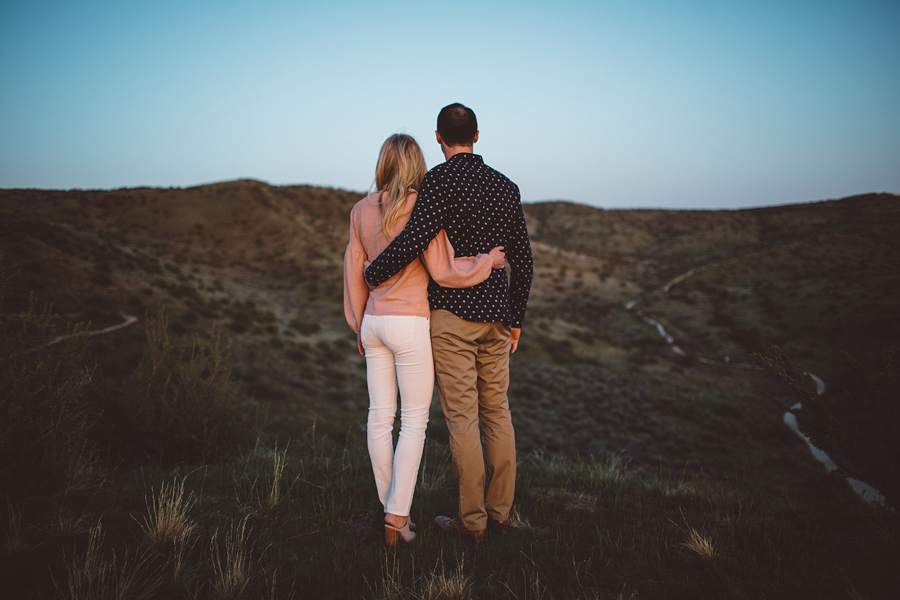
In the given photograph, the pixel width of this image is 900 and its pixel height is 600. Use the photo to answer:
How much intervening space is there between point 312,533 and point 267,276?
26239 millimetres

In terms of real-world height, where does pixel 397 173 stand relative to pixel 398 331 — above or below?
above

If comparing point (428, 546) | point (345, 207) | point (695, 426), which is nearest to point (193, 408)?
point (428, 546)

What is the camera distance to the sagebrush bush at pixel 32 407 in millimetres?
2824

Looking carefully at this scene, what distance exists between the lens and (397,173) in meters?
2.29

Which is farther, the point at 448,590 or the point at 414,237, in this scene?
the point at 414,237

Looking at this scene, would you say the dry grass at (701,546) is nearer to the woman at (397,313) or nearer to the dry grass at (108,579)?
the woman at (397,313)

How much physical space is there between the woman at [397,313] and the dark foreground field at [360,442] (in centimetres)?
41

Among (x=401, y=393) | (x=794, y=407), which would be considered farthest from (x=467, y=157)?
(x=794, y=407)

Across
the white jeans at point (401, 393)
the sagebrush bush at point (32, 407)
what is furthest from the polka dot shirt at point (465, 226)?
the sagebrush bush at point (32, 407)

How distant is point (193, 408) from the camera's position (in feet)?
15.2

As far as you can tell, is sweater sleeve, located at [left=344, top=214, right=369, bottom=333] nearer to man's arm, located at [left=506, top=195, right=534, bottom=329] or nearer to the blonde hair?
the blonde hair

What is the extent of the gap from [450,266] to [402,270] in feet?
0.84

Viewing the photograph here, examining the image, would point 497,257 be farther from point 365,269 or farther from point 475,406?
point 475,406

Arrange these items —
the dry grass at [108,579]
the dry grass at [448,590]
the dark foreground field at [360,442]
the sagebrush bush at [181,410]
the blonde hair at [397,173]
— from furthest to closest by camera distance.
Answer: the sagebrush bush at [181,410]
the blonde hair at [397,173]
the dark foreground field at [360,442]
the dry grass at [448,590]
the dry grass at [108,579]
